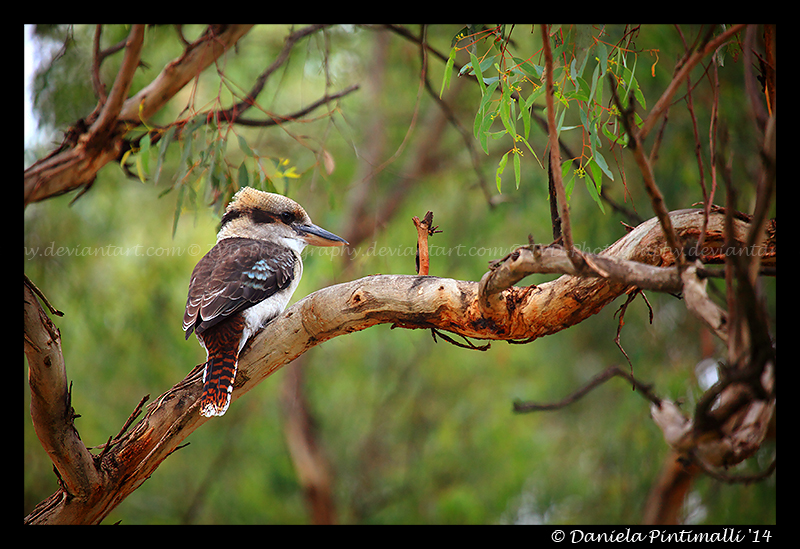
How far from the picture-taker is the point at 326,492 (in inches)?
185

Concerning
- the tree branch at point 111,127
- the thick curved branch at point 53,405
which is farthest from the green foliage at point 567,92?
the thick curved branch at point 53,405

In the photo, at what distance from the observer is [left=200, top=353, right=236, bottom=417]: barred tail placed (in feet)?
5.21

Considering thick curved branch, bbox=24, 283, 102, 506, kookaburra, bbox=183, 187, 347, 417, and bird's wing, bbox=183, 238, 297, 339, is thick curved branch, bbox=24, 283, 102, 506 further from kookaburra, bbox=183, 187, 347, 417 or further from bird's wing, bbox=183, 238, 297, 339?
bird's wing, bbox=183, 238, 297, 339

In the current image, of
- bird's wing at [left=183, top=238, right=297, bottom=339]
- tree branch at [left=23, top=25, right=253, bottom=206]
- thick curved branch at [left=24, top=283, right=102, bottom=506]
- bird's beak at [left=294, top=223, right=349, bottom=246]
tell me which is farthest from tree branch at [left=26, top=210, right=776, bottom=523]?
tree branch at [left=23, top=25, right=253, bottom=206]

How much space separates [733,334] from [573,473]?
3.82 metres

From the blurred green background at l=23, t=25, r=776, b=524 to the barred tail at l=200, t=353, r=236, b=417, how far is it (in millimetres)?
1509

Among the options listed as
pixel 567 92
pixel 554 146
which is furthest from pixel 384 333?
pixel 554 146

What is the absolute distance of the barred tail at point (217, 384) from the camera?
159cm

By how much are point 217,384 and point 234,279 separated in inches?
18.1

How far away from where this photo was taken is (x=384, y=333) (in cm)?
468

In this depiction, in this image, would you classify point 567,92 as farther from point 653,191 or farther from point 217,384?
point 217,384

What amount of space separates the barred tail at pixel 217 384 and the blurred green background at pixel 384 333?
59.4 inches

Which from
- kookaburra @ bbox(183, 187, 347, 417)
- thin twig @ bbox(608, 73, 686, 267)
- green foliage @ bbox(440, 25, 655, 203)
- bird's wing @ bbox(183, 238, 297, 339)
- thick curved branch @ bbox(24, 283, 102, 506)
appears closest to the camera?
thin twig @ bbox(608, 73, 686, 267)
